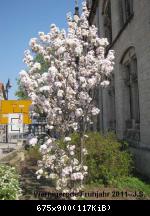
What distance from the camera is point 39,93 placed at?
9047 mm

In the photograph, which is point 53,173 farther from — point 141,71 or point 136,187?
point 141,71

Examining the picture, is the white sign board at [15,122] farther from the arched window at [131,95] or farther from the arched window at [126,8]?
the arched window at [126,8]

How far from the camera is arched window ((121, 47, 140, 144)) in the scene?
48.4 ft

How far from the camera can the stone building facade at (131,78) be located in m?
12.4

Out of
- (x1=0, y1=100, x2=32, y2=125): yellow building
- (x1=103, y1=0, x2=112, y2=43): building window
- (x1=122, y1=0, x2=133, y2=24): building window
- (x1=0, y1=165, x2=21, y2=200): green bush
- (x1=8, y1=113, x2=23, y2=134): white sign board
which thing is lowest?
(x1=0, y1=165, x2=21, y2=200): green bush

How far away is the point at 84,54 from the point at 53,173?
3.25 m

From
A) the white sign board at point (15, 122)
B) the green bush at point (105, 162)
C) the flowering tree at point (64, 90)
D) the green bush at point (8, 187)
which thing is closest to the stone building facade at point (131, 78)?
the green bush at point (105, 162)

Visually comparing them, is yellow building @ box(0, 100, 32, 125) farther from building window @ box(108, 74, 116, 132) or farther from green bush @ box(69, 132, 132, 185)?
green bush @ box(69, 132, 132, 185)

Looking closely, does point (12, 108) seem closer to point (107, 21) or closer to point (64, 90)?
point (107, 21)

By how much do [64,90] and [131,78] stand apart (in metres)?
7.11

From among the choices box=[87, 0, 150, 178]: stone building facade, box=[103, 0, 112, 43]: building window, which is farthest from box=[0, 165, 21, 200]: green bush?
box=[103, 0, 112, 43]: building window

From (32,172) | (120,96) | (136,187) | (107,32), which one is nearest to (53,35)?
(136,187)

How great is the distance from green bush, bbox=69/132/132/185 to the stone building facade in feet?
3.50

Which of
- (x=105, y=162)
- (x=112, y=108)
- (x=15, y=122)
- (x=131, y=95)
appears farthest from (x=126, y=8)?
(x=15, y=122)
